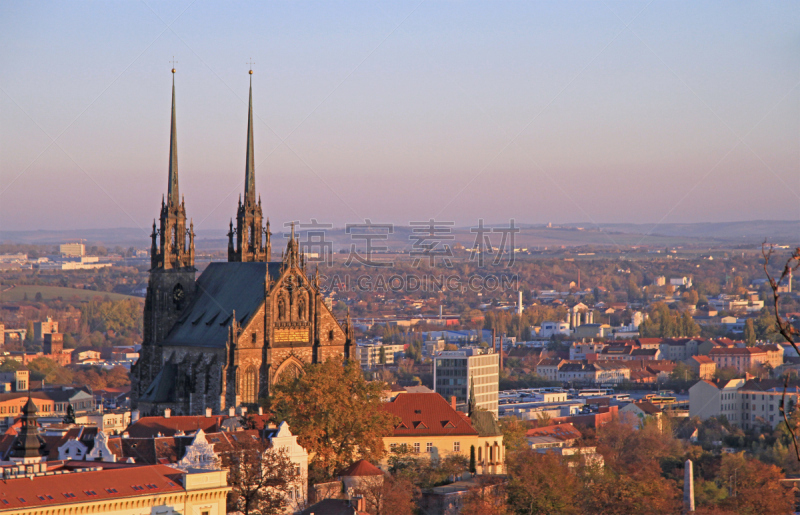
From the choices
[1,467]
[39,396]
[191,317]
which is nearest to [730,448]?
[191,317]

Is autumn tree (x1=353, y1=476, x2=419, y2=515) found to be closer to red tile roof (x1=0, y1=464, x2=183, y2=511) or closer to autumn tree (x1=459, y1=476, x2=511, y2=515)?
autumn tree (x1=459, y1=476, x2=511, y2=515)

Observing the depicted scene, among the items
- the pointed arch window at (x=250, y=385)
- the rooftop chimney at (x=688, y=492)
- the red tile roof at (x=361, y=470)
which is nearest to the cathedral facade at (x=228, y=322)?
the pointed arch window at (x=250, y=385)

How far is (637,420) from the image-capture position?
149 m

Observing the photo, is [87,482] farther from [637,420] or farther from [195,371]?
[637,420]

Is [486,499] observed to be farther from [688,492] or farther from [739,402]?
[739,402]

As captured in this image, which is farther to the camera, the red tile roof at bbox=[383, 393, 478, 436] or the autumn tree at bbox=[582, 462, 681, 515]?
the red tile roof at bbox=[383, 393, 478, 436]

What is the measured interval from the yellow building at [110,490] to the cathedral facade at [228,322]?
2660 cm

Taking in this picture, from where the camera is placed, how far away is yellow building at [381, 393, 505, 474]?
81125 mm

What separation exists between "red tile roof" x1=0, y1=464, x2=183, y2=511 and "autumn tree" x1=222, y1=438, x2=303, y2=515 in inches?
152

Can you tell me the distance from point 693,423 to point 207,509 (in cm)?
10296

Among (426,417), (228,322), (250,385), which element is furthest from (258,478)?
(228,322)

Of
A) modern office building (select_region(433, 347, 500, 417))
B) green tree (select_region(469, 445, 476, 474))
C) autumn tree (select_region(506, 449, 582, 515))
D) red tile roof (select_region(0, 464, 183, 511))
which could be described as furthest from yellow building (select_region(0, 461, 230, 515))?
modern office building (select_region(433, 347, 500, 417))

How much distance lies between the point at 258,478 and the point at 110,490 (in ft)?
31.7

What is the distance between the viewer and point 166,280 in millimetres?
97062
